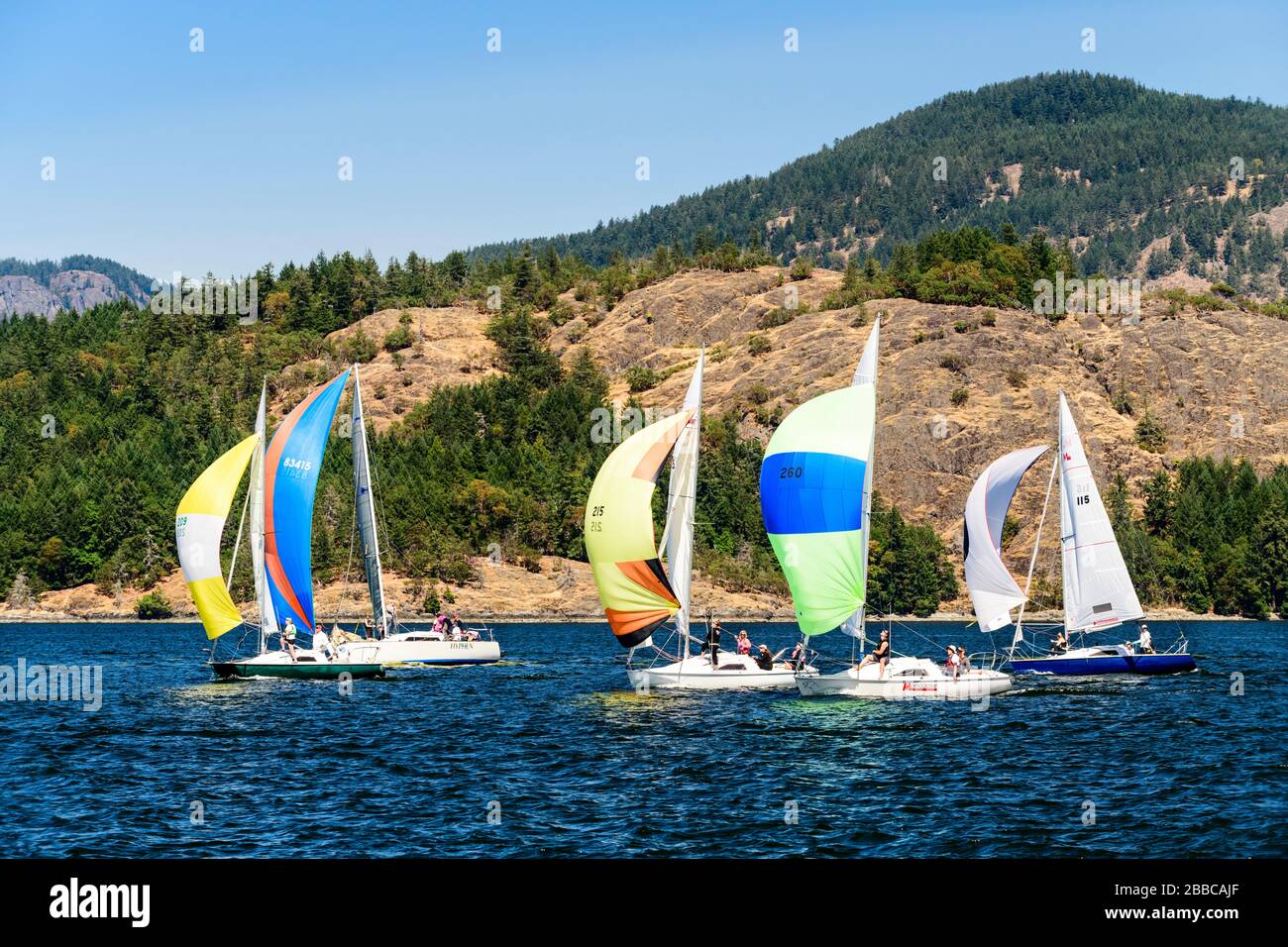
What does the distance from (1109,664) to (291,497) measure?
38.0 m

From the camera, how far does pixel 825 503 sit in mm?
52969

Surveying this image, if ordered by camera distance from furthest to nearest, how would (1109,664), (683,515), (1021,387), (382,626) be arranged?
(1021,387) < (382,626) < (1109,664) < (683,515)

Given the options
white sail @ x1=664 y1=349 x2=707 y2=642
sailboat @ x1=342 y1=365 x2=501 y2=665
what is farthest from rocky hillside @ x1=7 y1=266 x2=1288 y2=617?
white sail @ x1=664 y1=349 x2=707 y2=642

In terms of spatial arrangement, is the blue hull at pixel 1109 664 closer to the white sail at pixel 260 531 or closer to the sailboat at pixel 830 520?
the sailboat at pixel 830 520

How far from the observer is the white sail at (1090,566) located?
2598 inches

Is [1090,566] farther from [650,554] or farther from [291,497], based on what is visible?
[291,497]

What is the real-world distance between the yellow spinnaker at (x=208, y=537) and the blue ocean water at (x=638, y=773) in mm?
3442

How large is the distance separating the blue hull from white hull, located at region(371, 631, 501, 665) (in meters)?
29.8

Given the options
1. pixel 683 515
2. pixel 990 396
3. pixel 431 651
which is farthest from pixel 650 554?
pixel 990 396

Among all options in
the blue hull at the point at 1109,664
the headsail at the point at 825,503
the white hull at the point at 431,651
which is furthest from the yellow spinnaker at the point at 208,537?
the blue hull at the point at 1109,664

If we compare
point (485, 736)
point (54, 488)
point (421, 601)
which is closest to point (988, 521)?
point (485, 736)

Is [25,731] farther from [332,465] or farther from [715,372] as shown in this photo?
[715,372]

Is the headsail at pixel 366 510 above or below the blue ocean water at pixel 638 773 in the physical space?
above

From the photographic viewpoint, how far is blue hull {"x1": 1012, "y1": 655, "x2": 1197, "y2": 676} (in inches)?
2581
